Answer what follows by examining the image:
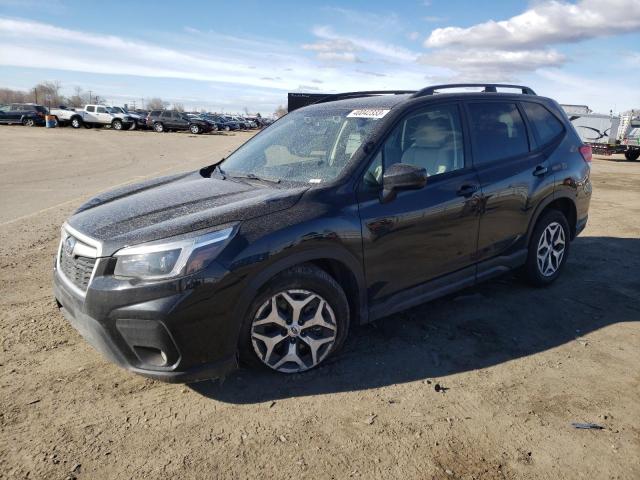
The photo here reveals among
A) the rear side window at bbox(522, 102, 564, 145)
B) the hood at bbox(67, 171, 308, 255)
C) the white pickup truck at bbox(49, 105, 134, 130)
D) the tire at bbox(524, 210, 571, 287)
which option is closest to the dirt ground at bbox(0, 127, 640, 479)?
the tire at bbox(524, 210, 571, 287)

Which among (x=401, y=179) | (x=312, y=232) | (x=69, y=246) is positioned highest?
(x=401, y=179)

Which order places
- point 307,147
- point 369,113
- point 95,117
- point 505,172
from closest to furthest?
point 369,113 → point 307,147 → point 505,172 → point 95,117

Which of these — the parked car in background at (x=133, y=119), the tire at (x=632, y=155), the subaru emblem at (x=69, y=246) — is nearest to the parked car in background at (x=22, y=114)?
the parked car in background at (x=133, y=119)

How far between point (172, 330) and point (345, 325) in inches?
45.9

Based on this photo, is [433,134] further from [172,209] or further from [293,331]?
[172,209]

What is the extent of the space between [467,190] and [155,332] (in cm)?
252

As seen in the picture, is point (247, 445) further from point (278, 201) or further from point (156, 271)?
point (278, 201)

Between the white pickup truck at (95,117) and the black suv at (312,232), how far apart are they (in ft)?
129

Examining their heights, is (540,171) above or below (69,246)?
above

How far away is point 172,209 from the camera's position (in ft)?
10.4

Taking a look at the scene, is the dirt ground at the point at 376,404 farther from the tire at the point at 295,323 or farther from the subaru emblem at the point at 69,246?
the subaru emblem at the point at 69,246

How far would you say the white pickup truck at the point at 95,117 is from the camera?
3969cm

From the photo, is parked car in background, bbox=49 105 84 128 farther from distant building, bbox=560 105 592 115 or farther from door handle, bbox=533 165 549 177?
door handle, bbox=533 165 549 177

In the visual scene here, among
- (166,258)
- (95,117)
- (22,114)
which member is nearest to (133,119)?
(95,117)
